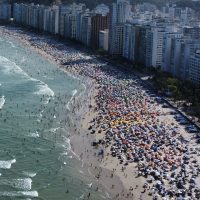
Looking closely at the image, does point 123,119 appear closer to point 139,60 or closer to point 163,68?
point 163,68

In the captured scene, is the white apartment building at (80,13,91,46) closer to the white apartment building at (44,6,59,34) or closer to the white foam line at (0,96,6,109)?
the white apartment building at (44,6,59,34)

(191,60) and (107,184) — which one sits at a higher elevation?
(191,60)

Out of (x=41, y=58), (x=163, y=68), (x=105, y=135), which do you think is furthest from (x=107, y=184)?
(x=41, y=58)

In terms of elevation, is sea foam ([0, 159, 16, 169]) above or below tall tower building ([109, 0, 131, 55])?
below

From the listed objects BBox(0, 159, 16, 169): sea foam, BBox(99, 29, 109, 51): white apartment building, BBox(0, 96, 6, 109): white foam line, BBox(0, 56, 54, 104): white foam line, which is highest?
BBox(99, 29, 109, 51): white apartment building

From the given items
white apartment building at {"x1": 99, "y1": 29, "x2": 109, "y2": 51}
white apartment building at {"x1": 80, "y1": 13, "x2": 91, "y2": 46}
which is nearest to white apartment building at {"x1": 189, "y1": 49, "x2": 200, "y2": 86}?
white apartment building at {"x1": 99, "y1": 29, "x2": 109, "y2": 51}

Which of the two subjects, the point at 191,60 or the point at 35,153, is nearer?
the point at 35,153

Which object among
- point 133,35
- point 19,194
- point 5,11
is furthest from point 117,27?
point 5,11
